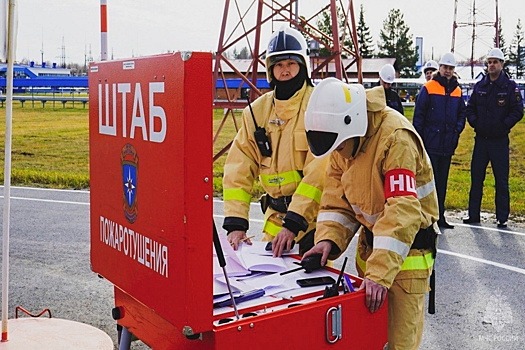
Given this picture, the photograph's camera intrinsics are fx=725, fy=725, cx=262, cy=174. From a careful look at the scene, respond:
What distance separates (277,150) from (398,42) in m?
71.7

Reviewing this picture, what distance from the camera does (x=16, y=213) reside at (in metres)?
9.59

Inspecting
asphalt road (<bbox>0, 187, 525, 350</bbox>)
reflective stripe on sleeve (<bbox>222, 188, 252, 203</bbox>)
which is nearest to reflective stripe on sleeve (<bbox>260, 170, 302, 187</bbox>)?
reflective stripe on sleeve (<bbox>222, 188, 252, 203</bbox>)

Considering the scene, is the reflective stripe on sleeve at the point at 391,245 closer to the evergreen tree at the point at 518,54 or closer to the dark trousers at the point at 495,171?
the dark trousers at the point at 495,171

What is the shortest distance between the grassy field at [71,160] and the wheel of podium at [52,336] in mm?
7206

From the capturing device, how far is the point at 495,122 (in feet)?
28.8

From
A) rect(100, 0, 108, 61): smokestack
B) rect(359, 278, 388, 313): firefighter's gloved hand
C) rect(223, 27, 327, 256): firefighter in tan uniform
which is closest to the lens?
rect(359, 278, 388, 313): firefighter's gloved hand

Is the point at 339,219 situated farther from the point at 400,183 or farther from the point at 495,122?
the point at 495,122

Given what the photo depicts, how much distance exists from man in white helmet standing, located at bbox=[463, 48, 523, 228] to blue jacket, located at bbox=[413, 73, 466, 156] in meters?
0.27

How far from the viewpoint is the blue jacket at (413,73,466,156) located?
→ 344 inches

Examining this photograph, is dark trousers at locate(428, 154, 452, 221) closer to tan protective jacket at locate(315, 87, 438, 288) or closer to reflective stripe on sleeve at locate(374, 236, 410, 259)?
tan protective jacket at locate(315, 87, 438, 288)

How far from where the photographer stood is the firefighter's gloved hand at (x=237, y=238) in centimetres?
378

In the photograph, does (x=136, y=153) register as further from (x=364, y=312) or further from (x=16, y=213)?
(x=16, y=213)

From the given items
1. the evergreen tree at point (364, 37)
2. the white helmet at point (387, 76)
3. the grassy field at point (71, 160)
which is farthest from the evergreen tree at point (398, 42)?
the white helmet at point (387, 76)

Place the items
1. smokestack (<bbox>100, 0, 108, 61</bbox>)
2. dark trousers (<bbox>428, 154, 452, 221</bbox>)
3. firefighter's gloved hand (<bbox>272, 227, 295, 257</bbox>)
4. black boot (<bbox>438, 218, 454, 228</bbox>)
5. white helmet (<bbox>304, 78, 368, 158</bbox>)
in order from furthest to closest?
dark trousers (<bbox>428, 154, 452, 221</bbox>)
black boot (<bbox>438, 218, 454, 228</bbox>)
smokestack (<bbox>100, 0, 108, 61</bbox>)
firefighter's gloved hand (<bbox>272, 227, 295, 257</bbox>)
white helmet (<bbox>304, 78, 368, 158</bbox>)
